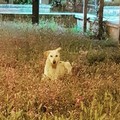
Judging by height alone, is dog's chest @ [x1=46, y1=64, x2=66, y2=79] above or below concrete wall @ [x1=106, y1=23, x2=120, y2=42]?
below

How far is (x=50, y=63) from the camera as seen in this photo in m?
3.78

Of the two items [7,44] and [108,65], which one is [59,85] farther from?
[7,44]

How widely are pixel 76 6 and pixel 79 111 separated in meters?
7.32

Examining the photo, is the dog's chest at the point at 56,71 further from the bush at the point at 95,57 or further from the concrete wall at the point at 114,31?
the concrete wall at the point at 114,31

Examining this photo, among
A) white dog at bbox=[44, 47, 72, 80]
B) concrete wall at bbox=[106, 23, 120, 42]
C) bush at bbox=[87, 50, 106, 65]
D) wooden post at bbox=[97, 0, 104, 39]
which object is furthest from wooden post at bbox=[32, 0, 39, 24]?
white dog at bbox=[44, 47, 72, 80]

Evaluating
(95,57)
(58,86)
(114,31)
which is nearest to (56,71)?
(58,86)

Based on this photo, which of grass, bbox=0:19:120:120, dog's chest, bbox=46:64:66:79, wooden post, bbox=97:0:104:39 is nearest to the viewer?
grass, bbox=0:19:120:120

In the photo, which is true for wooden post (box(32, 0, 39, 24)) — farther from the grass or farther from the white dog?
the white dog

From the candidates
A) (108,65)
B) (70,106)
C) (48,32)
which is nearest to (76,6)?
(48,32)

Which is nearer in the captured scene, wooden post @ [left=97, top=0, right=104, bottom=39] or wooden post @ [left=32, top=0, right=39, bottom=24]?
wooden post @ [left=97, top=0, right=104, bottom=39]

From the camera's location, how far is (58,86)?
10.6 feet

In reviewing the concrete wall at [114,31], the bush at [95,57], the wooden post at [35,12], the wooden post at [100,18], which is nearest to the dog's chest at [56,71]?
the bush at [95,57]

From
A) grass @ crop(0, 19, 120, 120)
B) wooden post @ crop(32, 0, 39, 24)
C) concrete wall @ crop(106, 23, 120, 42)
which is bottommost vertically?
grass @ crop(0, 19, 120, 120)

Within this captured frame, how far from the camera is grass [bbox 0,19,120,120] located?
108 inches
